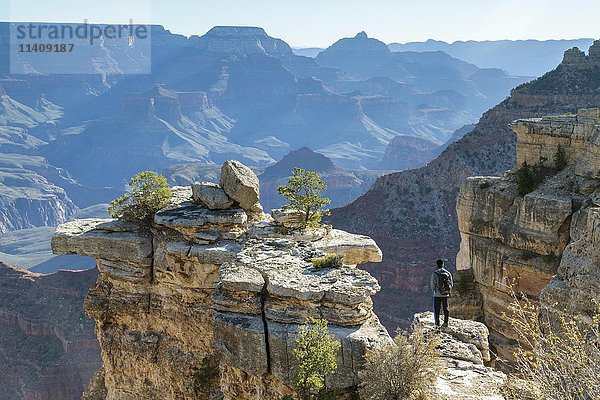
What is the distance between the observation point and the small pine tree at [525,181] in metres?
24.6

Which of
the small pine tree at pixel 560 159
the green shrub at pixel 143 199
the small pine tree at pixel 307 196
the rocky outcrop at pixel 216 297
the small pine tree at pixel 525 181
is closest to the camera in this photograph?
the rocky outcrop at pixel 216 297

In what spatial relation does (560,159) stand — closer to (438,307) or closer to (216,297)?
(438,307)

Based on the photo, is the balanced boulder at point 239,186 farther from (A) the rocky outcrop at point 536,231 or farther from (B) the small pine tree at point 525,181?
(B) the small pine tree at point 525,181

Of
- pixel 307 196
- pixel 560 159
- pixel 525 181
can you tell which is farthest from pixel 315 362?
pixel 560 159

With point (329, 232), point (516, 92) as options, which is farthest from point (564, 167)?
point (516, 92)

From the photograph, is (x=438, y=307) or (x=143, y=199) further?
(x=143, y=199)

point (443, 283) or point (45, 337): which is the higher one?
point (443, 283)

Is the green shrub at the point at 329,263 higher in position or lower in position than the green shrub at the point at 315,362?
higher

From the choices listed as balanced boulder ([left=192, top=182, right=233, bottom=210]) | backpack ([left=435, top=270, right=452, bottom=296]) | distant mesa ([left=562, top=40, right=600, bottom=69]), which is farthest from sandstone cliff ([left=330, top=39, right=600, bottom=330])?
backpack ([left=435, top=270, right=452, bottom=296])

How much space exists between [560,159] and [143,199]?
16.2 meters

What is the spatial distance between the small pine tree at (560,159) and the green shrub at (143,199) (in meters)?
15.2

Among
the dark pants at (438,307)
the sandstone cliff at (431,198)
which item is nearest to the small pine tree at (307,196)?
the dark pants at (438,307)

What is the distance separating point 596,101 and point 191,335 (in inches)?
2164

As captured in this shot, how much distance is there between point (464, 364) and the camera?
1372cm
